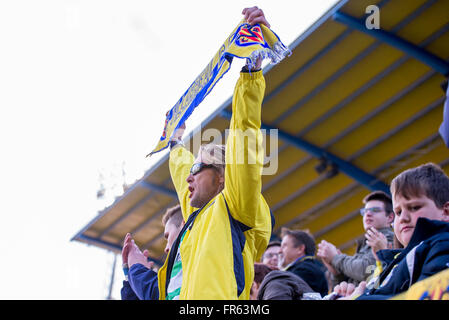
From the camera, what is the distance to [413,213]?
282 cm

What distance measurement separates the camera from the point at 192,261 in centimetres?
283

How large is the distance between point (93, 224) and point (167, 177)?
2.19 metres

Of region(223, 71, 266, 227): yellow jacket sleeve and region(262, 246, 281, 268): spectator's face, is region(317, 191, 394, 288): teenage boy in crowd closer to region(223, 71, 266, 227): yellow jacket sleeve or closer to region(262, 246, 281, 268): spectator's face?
region(262, 246, 281, 268): spectator's face

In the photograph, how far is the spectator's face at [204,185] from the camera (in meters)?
3.42

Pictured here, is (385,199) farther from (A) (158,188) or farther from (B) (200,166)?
(A) (158,188)

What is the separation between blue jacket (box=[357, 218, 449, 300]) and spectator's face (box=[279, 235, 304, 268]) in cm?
276

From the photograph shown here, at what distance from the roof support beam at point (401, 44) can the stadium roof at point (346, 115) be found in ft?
0.04

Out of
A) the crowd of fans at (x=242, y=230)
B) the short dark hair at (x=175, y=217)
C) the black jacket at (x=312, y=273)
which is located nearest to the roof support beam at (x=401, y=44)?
the black jacket at (x=312, y=273)

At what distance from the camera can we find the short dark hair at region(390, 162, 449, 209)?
283 cm

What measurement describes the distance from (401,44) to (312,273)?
3.39 meters

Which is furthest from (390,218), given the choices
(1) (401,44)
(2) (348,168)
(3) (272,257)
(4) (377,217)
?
(2) (348,168)

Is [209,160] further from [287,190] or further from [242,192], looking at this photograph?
[287,190]

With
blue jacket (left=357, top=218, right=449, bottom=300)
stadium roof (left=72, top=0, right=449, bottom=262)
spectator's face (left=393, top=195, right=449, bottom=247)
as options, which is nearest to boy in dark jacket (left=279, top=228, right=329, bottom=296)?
spectator's face (left=393, top=195, right=449, bottom=247)
